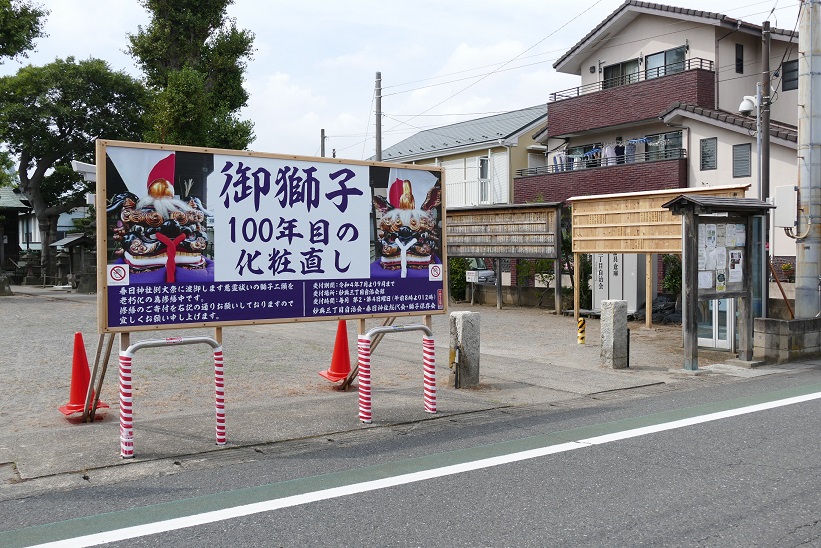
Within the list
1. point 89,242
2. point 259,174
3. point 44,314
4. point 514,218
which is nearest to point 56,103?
point 89,242

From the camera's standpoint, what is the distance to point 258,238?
23.8 ft

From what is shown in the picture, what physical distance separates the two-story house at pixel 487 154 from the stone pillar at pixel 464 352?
866 inches

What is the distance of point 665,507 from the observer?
4883mm

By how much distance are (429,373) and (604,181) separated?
61.2 feet

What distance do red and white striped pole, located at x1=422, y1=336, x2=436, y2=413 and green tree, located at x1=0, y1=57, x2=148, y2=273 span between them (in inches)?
1182

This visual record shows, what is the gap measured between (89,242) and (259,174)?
35.3 meters

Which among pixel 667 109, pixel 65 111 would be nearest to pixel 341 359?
pixel 667 109

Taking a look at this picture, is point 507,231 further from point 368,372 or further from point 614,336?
point 368,372

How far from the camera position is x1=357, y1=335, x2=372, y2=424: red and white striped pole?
7645 mm

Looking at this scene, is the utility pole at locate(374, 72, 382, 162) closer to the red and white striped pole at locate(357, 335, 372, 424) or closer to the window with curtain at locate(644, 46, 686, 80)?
the window with curtain at locate(644, 46, 686, 80)

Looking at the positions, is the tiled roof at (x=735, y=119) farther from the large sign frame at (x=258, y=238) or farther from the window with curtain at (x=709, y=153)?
the large sign frame at (x=258, y=238)

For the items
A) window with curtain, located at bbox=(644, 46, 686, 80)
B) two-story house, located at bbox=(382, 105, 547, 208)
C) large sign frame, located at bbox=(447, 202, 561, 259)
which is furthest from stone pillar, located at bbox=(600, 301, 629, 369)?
two-story house, located at bbox=(382, 105, 547, 208)

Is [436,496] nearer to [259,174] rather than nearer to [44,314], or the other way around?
[259,174]

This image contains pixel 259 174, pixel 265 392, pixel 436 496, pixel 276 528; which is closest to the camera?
pixel 276 528
